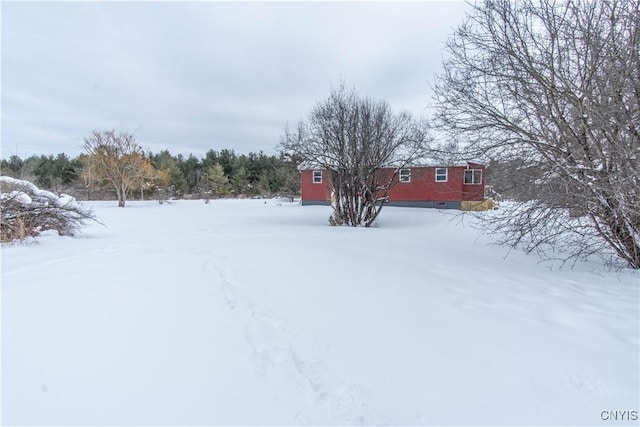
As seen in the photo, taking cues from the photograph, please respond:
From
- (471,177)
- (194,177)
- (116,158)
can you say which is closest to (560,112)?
(471,177)

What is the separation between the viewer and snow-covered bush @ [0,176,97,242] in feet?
20.6

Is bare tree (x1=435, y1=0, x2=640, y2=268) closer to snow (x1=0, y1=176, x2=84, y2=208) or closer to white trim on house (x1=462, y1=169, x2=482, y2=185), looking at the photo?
snow (x1=0, y1=176, x2=84, y2=208)

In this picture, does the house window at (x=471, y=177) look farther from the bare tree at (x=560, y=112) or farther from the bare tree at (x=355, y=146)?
the bare tree at (x=560, y=112)

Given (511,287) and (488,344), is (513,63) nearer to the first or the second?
(511,287)

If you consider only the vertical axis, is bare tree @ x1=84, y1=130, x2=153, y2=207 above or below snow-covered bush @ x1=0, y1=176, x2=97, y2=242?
above

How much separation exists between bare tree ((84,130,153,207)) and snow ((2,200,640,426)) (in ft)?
75.0

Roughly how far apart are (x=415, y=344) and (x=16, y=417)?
7.74 feet

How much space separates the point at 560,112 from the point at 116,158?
27.2 m

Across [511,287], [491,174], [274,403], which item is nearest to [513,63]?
[491,174]

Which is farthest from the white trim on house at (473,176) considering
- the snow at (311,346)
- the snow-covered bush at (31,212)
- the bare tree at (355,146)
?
the snow-covered bush at (31,212)

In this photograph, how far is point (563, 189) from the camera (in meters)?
4.91
